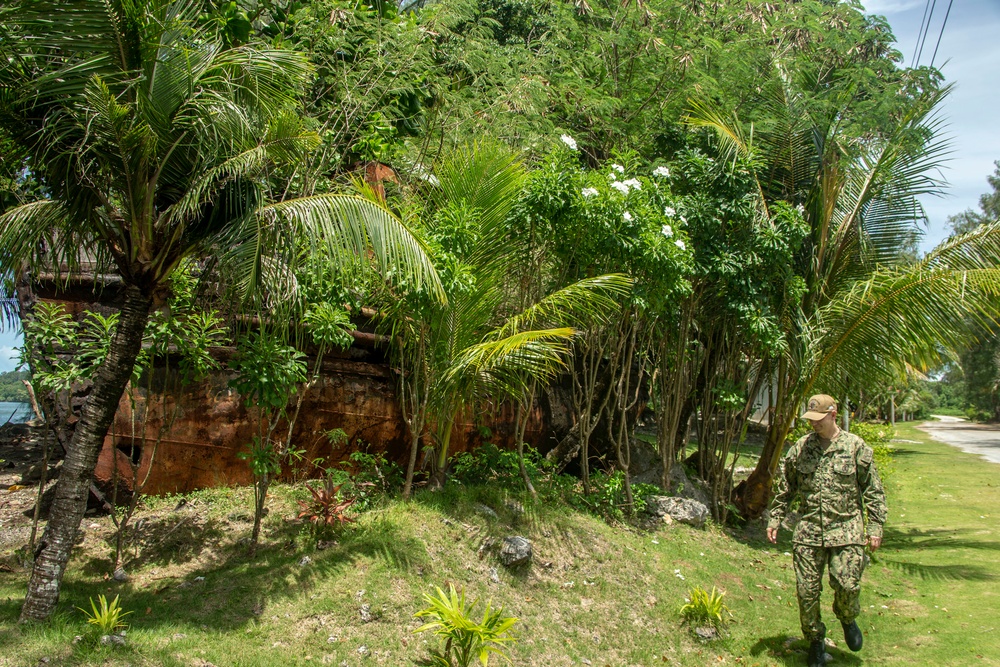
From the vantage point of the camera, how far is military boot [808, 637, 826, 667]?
5.30 m

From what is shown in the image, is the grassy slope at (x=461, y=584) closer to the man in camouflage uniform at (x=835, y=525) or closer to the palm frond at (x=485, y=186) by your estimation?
the man in camouflage uniform at (x=835, y=525)

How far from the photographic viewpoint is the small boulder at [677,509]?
8719mm

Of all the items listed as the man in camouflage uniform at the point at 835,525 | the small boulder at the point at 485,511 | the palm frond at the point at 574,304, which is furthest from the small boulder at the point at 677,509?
the man in camouflage uniform at the point at 835,525

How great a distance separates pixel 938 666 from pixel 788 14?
956cm

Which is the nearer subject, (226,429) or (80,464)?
(80,464)

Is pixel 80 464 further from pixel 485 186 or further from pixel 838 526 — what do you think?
pixel 838 526

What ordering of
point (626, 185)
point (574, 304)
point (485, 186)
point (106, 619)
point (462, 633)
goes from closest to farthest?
1. point (106, 619)
2. point (462, 633)
3. point (574, 304)
4. point (485, 186)
5. point (626, 185)

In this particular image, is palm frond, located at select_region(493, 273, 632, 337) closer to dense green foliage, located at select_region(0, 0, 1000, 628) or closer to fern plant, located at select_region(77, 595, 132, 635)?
dense green foliage, located at select_region(0, 0, 1000, 628)

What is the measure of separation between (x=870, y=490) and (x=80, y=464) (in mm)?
5230

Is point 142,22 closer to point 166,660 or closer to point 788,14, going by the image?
point 166,660

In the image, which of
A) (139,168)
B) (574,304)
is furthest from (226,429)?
(574,304)

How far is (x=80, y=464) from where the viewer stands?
16.1 feet

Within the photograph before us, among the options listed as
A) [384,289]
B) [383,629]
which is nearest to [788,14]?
[384,289]

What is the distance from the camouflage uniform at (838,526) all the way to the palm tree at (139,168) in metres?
3.09
